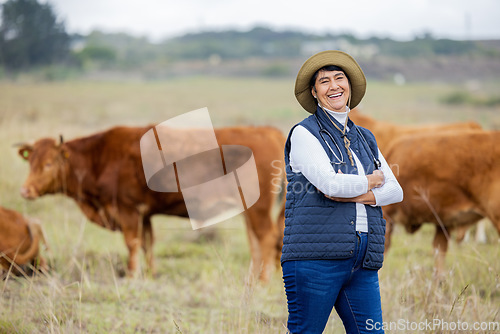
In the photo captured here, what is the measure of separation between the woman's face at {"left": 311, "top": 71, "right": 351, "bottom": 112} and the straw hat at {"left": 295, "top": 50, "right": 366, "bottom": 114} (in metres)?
0.05

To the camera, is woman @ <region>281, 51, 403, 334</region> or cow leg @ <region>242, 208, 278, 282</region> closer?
woman @ <region>281, 51, 403, 334</region>

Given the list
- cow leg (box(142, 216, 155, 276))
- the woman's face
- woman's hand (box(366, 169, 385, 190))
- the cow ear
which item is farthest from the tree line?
woman's hand (box(366, 169, 385, 190))

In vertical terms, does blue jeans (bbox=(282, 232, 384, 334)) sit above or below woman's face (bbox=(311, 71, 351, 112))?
below

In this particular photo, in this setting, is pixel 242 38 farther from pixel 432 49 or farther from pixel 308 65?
pixel 308 65

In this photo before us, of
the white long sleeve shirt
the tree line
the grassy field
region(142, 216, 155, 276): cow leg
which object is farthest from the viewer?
the tree line

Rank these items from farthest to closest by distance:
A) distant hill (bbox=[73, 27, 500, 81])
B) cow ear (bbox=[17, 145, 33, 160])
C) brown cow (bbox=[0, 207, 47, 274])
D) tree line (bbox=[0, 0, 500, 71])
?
distant hill (bbox=[73, 27, 500, 81]) < tree line (bbox=[0, 0, 500, 71]) < cow ear (bbox=[17, 145, 33, 160]) < brown cow (bbox=[0, 207, 47, 274])

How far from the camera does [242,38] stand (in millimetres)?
61406

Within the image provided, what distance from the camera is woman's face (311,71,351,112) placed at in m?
2.70

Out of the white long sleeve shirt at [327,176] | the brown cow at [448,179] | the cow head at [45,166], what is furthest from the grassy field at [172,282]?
the white long sleeve shirt at [327,176]

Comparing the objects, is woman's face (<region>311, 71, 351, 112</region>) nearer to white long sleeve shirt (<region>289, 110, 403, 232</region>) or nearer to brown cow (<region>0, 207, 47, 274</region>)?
white long sleeve shirt (<region>289, 110, 403, 232</region>)

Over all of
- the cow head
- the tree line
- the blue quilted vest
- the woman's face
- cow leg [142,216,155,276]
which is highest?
the tree line

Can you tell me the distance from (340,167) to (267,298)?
2.32 meters

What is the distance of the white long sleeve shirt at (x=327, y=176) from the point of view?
8.12 ft

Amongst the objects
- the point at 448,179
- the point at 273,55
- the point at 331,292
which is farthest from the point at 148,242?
the point at 273,55
